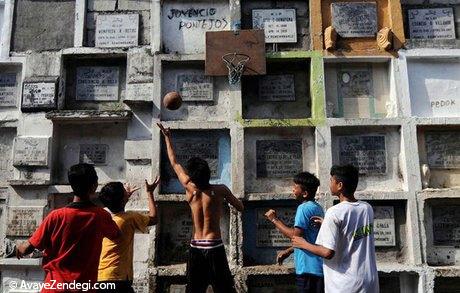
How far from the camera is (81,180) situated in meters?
2.53

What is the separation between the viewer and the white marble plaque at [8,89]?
5.19 meters

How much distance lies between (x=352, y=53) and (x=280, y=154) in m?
1.49

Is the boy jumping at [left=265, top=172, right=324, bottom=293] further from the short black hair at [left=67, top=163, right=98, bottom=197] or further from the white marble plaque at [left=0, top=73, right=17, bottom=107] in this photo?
the white marble plaque at [left=0, top=73, right=17, bottom=107]

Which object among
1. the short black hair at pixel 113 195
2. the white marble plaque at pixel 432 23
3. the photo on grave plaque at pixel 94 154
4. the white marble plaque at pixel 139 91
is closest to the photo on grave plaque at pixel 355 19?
the white marble plaque at pixel 432 23

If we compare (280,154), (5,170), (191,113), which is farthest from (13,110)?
(280,154)

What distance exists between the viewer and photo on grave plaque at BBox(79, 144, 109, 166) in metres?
5.05

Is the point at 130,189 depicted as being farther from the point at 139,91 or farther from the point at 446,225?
the point at 446,225

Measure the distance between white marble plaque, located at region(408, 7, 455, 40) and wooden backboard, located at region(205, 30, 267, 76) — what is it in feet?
6.38

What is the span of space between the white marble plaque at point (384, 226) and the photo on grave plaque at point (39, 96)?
12.9 feet

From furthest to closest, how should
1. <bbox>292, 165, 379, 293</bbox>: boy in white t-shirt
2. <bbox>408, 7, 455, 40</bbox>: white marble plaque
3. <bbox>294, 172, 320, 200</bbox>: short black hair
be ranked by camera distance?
<bbox>408, 7, 455, 40</bbox>: white marble plaque < <bbox>294, 172, 320, 200</bbox>: short black hair < <bbox>292, 165, 379, 293</bbox>: boy in white t-shirt

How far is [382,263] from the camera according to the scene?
464 centimetres

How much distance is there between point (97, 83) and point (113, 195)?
2.43m

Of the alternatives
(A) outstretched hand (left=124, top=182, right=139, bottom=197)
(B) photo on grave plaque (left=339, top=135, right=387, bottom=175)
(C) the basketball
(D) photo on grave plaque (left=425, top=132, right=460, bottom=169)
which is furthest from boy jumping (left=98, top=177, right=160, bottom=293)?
(D) photo on grave plaque (left=425, top=132, right=460, bottom=169)

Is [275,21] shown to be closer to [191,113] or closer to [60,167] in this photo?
[191,113]
